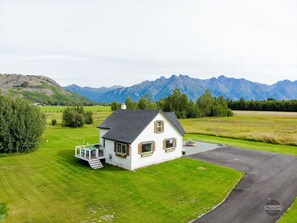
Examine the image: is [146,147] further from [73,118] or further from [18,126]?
[73,118]

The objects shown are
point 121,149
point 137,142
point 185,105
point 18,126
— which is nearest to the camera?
point 137,142

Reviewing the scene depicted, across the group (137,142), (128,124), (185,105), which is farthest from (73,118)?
(185,105)

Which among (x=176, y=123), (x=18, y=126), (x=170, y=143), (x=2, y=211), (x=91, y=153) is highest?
(x=176, y=123)

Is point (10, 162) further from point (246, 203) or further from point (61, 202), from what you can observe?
point (246, 203)

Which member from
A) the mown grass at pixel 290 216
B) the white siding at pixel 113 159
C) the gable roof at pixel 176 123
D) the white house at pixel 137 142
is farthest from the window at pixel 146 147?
the mown grass at pixel 290 216

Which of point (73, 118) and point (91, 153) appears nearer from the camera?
point (91, 153)

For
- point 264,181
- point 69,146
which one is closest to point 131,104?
point 69,146

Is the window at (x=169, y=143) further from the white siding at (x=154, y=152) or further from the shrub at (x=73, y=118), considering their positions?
the shrub at (x=73, y=118)

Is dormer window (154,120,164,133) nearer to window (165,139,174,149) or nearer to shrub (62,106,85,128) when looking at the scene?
window (165,139,174,149)
